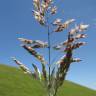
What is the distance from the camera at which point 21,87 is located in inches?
2276

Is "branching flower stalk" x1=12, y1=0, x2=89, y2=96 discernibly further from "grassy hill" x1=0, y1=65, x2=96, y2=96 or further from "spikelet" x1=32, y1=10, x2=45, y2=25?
"grassy hill" x1=0, y1=65, x2=96, y2=96

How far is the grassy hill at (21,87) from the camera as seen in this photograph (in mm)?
53591

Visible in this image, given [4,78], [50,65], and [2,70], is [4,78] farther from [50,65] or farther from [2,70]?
[50,65]

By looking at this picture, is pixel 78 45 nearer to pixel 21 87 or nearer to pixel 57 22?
pixel 57 22

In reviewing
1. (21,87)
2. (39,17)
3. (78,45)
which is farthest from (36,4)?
(21,87)

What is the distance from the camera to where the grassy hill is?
176ft

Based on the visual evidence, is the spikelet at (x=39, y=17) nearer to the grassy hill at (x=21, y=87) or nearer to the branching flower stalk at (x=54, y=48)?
the branching flower stalk at (x=54, y=48)

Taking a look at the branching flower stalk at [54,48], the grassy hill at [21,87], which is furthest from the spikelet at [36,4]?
the grassy hill at [21,87]

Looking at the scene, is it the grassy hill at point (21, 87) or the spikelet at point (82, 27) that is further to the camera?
the grassy hill at point (21, 87)

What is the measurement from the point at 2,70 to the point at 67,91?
44.1 feet

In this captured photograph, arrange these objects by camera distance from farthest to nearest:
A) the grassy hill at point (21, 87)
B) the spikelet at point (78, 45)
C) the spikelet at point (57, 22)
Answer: the grassy hill at point (21, 87), the spikelet at point (57, 22), the spikelet at point (78, 45)

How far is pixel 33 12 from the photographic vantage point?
257 inches

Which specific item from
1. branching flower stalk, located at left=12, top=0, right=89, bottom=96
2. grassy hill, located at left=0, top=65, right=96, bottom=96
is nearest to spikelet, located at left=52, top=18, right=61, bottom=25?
branching flower stalk, located at left=12, top=0, right=89, bottom=96

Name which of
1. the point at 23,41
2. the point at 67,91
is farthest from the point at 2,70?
the point at 23,41
